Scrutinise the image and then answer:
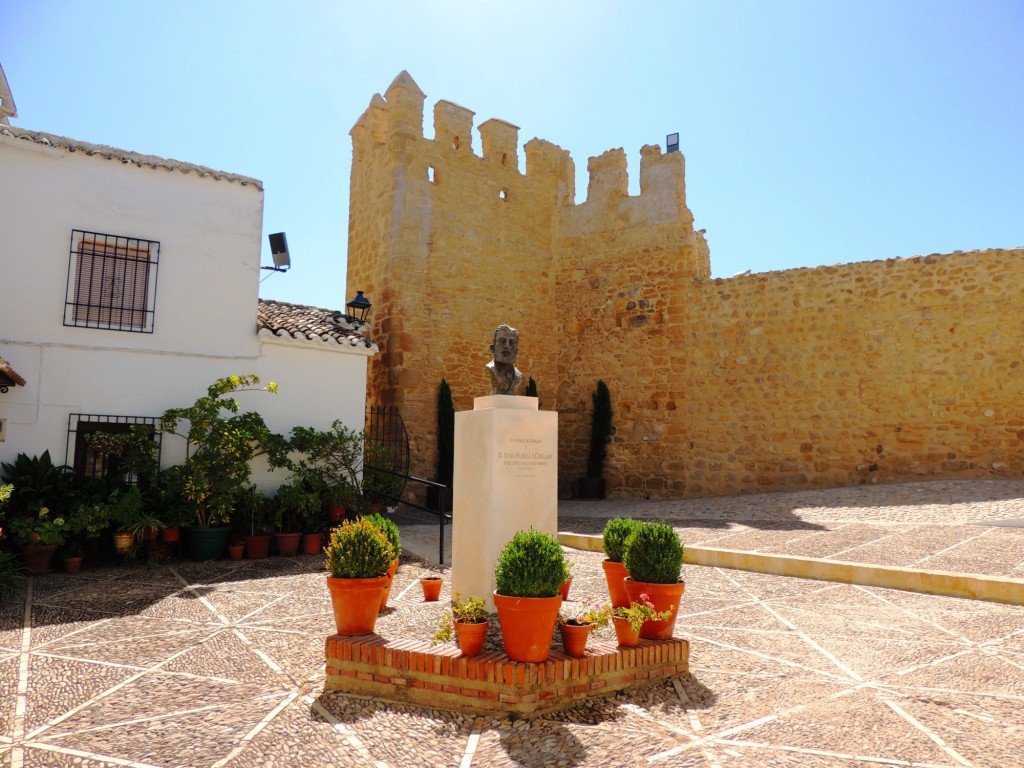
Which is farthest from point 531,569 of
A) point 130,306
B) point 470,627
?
point 130,306

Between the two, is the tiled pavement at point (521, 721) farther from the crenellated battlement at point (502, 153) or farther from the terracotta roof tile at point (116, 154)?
the crenellated battlement at point (502, 153)

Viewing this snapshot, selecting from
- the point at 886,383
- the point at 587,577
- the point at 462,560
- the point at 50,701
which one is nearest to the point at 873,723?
the point at 462,560

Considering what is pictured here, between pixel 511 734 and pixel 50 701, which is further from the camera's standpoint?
pixel 50 701

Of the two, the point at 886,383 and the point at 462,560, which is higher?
the point at 886,383

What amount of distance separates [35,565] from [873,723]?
758cm

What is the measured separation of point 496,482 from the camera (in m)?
4.98

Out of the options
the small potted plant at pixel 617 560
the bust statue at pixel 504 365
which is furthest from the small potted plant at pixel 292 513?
the small potted plant at pixel 617 560

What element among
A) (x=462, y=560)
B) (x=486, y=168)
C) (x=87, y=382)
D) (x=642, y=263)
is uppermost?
(x=486, y=168)

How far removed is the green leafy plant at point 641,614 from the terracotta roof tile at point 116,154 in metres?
8.33

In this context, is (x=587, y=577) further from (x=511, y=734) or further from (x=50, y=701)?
(x=50, y=701)

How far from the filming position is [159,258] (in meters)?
9.10

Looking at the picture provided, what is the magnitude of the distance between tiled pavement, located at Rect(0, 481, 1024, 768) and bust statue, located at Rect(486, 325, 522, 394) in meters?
1.88

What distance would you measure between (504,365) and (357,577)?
85.2 inches

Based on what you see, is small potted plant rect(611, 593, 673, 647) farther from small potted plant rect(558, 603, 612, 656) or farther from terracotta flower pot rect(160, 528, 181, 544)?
terracotta flower pot rect(160, 528, 181, 544)
